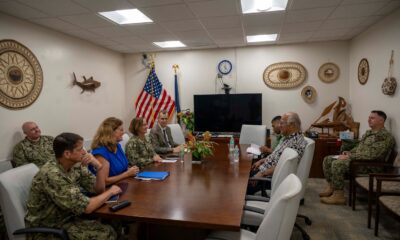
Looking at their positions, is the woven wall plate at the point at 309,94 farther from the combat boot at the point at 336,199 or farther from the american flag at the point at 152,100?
the american flag at the point at 152,100

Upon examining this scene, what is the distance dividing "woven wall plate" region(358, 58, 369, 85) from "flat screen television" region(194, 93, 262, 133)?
1768 millimetres

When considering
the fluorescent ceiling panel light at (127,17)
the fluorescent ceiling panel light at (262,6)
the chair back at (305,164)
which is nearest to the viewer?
the chair back at (305,164)

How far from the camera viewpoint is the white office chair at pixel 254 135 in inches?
173

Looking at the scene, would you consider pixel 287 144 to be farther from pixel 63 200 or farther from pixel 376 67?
pixel 376 67

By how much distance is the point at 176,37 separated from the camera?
174 inches

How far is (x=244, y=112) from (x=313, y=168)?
1.69 metres

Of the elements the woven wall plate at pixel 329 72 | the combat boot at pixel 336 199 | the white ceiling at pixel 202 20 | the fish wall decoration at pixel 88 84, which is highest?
the white ceiling at pixel 202 20

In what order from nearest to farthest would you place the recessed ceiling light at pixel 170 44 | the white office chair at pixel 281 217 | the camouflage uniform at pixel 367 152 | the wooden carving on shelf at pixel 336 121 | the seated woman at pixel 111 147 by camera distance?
1. the white office chair at pixel 281 217
2. the seated woman at pixel 111 147
3. the camouflage uniform at pixel 367 152
4. the wooden carving on shelf at pixel 336 121
5. the recessed ceiling light at pixel 170 44

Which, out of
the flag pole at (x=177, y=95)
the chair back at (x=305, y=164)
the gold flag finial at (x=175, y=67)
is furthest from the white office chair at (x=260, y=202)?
the gold flag finial at (x=175, y=67)

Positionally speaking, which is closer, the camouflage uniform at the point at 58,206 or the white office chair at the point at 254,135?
the camouflage uniform at the point at 58,206

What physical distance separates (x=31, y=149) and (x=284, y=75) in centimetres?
456

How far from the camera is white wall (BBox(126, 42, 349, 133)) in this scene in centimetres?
499

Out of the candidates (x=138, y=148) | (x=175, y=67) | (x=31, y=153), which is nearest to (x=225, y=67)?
(x=175, y=67)

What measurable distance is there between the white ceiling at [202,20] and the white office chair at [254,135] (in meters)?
1.64
